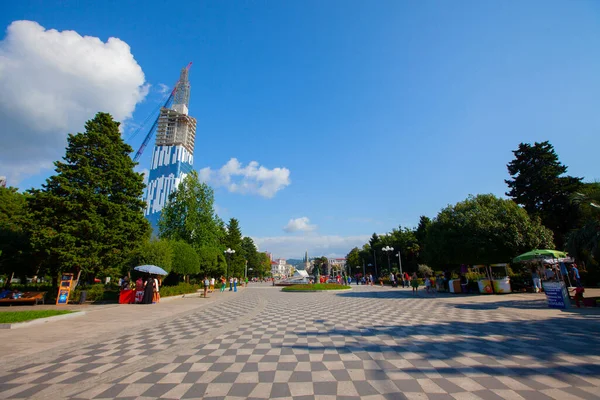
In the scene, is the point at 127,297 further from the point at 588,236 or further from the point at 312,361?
the point at 588,236

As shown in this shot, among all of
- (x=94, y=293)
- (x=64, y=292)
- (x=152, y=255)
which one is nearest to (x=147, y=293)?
(x=94, y=293)

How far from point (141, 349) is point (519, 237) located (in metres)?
22.6

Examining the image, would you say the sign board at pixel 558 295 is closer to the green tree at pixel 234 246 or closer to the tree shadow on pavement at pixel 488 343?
the tree shadow on pavement at pixel 488 343

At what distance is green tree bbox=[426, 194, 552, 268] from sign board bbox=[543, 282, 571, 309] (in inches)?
289

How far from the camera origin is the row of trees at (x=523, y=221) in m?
12.2

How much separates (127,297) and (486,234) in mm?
25095

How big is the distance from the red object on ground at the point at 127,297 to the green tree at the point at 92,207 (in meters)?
2.34

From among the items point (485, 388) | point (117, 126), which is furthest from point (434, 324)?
point (117, 126)

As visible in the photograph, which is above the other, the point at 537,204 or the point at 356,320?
the point at 537,204

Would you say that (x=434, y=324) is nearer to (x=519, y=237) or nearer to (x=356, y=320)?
(x=356, y=320)

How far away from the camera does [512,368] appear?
184 inches

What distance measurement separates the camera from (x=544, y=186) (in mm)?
31469

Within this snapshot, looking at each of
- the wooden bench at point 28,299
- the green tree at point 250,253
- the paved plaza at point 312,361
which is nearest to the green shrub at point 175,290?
the wooden bench at point 28,299

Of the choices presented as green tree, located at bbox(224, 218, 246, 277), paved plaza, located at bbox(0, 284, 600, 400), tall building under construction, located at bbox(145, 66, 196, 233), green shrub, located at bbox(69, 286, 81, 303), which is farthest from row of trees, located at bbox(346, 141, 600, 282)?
tall building under construction, located at bbox(145, 66, 196, 233)
